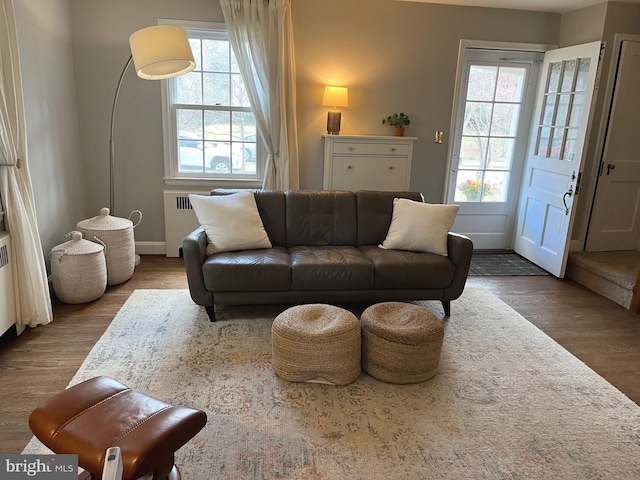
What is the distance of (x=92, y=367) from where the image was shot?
7.94 ft

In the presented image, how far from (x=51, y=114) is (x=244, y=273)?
213 centimetres

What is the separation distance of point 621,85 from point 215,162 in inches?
152

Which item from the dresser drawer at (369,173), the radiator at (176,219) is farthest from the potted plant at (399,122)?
the radiator at (176,219)

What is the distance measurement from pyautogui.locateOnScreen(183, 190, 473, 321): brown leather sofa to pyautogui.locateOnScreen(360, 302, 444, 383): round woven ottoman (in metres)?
0.57

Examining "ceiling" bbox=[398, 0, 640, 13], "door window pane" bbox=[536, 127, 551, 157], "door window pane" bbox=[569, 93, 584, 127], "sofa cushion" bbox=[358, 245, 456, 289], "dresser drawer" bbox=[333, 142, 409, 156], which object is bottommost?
"sofa cushion" bbox=[358, 245, 456, 289]

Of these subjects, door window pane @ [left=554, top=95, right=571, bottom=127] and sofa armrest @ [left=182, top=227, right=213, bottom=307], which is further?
door window pane @ [left=554, top=95, right=571, bottom=127]

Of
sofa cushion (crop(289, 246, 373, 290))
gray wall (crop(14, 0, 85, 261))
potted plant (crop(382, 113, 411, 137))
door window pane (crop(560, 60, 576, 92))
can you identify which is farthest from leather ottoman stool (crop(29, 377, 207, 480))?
door window pane (crop(560, 60, 576, 92))

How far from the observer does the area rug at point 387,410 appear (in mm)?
1818

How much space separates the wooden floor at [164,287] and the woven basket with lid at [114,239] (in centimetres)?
11

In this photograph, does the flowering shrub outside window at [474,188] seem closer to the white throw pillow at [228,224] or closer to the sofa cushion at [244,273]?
the white throw pillow at [228,224]

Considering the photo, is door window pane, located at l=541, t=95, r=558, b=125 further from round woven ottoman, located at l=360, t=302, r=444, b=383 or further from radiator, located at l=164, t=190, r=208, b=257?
radiator, located at l=164, t=190, r=208, b=257

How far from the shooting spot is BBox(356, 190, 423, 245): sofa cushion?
11.4ft

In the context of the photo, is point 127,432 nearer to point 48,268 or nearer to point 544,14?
point 48,268

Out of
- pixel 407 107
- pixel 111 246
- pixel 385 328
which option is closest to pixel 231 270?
pixel 385 328
